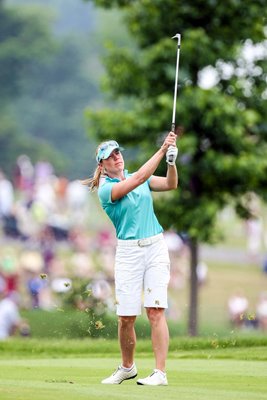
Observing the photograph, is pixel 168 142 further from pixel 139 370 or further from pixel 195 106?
pixel 195 106

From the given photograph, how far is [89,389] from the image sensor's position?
9461 millimetres

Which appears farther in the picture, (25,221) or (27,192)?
(27,192)

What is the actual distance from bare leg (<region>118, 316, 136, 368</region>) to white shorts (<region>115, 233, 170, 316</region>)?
0.14 m

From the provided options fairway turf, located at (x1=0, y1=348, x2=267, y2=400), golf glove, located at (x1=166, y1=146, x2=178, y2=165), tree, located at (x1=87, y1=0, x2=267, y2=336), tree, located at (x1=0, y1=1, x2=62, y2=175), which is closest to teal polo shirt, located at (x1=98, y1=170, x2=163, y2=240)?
golf glove, located at (x1=166, y1=146, x2=178, y2=165)

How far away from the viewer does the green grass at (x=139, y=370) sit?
9.16 m

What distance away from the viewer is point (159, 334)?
10102 mm

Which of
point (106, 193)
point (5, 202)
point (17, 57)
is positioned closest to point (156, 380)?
point (106, 193)

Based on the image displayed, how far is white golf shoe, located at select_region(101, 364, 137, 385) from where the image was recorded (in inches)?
404

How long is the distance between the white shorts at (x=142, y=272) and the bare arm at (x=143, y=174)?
0.39 m

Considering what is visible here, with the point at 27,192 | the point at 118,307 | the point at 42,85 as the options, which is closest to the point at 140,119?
the point at 118,307

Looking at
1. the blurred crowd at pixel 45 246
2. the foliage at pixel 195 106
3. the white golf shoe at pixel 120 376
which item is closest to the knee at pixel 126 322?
the white golf shoe at pixel 120 376

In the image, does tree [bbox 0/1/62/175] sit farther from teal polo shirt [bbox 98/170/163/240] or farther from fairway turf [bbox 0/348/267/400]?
teal polo shirt [bbox 98/170/163/240]

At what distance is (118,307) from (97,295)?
40.1 feet

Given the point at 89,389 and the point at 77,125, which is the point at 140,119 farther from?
the point at 77,125
